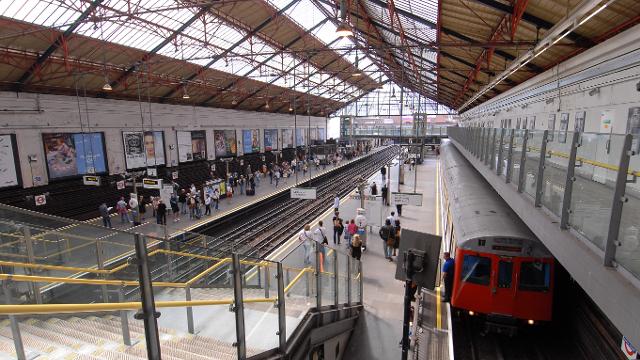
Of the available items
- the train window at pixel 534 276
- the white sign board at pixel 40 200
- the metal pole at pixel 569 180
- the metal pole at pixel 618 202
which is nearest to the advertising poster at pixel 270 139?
the white sign board at pixel 40 200

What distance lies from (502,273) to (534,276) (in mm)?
497

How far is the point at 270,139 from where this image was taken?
34375 mm

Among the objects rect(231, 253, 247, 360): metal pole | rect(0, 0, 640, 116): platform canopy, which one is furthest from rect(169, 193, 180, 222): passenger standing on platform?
rect(231, 253, 247, 360): metal pole

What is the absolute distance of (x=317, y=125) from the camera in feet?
157

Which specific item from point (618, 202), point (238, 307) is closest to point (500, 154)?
point (618, 202)

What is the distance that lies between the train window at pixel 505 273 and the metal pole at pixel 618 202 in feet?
11.9

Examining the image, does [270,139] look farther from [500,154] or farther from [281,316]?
[281,316]

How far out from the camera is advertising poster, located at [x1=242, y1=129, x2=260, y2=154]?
98.8 ft

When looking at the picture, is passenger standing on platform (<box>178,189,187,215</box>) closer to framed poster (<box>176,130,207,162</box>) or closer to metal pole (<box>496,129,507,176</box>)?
framed poster (<box>176,130,207,162</box>)

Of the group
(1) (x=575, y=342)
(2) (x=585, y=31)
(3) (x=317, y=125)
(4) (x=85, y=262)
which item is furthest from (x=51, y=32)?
(3) (x=317, y=125)

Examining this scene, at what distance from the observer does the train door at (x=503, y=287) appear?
6133 millimetres

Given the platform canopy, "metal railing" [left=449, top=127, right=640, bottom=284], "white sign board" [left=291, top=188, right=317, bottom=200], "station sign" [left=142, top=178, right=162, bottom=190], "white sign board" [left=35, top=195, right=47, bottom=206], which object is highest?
the platform canopy

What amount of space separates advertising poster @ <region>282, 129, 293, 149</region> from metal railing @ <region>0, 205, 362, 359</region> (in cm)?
3252

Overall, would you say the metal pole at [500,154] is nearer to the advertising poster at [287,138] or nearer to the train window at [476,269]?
the train window at [476,269]
